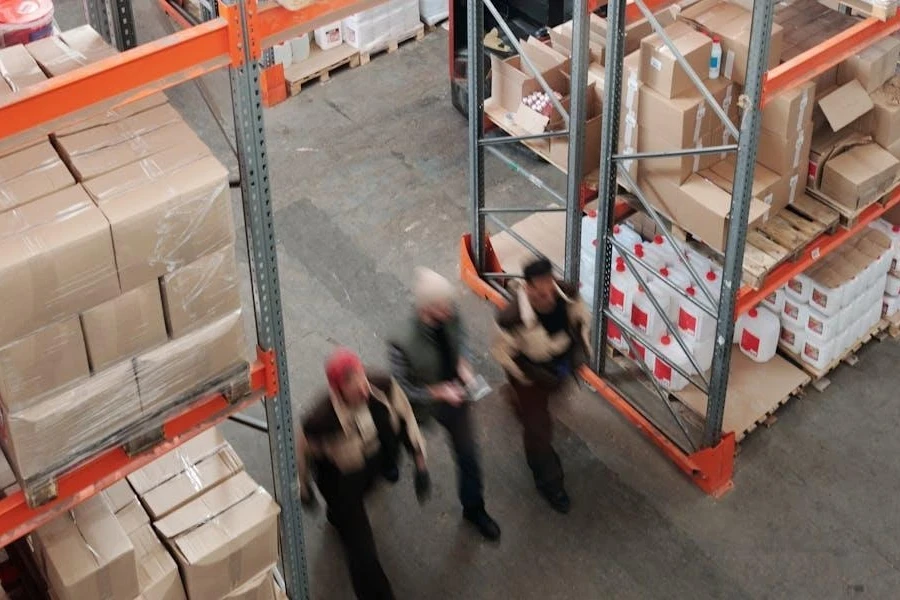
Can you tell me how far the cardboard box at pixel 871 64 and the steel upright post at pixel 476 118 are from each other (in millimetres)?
2287

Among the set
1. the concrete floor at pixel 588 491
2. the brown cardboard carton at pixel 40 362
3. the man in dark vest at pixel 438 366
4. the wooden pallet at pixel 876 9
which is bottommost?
the concrete floor at pixel 588 491

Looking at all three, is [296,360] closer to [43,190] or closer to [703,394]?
[703,394]

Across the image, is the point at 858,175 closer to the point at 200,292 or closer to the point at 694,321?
the point at 694,321

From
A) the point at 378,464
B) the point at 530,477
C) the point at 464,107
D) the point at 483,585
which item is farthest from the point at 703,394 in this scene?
the point at 464,107

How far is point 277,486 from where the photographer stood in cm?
596

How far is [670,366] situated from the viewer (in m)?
7.70

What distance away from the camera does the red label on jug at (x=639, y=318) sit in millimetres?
7883

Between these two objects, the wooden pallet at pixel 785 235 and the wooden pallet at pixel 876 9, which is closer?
the wooden pallet at pixel 876 9

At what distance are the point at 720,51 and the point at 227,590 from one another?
389cm

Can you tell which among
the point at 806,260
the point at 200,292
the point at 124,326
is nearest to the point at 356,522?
the point at 200,292

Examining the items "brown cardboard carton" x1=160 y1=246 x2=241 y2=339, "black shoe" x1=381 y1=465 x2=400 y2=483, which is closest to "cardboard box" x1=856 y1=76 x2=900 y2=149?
"black shoe" x1=381 y1=465 x2=400 y2=483

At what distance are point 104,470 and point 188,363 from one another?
58cm

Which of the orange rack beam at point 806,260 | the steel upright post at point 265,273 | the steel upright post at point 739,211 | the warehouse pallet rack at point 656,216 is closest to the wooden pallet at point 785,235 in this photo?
the orange rack beam at point 806,260

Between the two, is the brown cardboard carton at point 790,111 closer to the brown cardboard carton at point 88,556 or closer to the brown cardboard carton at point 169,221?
the brown cardboard carton at point 169,221
